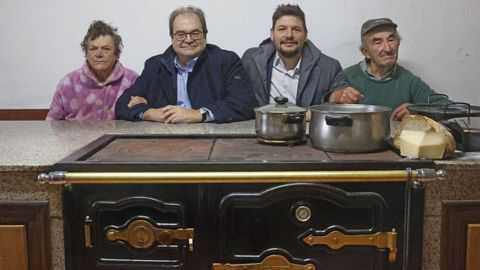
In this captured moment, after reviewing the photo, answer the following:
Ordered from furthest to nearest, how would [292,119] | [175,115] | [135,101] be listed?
[135,101] → [175,115] → [292,119]

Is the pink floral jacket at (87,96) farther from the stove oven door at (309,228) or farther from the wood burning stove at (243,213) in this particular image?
the stove oven door at (309,228)

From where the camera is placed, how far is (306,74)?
2.22 metres

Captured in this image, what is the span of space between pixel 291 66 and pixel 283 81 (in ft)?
0.25

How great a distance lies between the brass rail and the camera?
1.25 metres

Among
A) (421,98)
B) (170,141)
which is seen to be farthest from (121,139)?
(421,98)

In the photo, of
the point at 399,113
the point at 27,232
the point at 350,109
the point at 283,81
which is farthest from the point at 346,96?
the point at 27,232

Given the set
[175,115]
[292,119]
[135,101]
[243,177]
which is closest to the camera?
[243,177]

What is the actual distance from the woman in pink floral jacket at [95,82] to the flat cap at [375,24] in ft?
3.33

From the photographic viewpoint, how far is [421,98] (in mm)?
2195

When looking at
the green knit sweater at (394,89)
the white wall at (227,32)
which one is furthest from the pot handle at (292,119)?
the white wall at (227,32)

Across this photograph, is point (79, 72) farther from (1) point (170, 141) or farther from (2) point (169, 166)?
(2) point (169, 166)

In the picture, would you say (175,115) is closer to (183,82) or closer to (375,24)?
(183,82)

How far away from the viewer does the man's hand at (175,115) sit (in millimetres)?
1968

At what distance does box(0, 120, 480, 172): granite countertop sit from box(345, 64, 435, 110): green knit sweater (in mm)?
536
